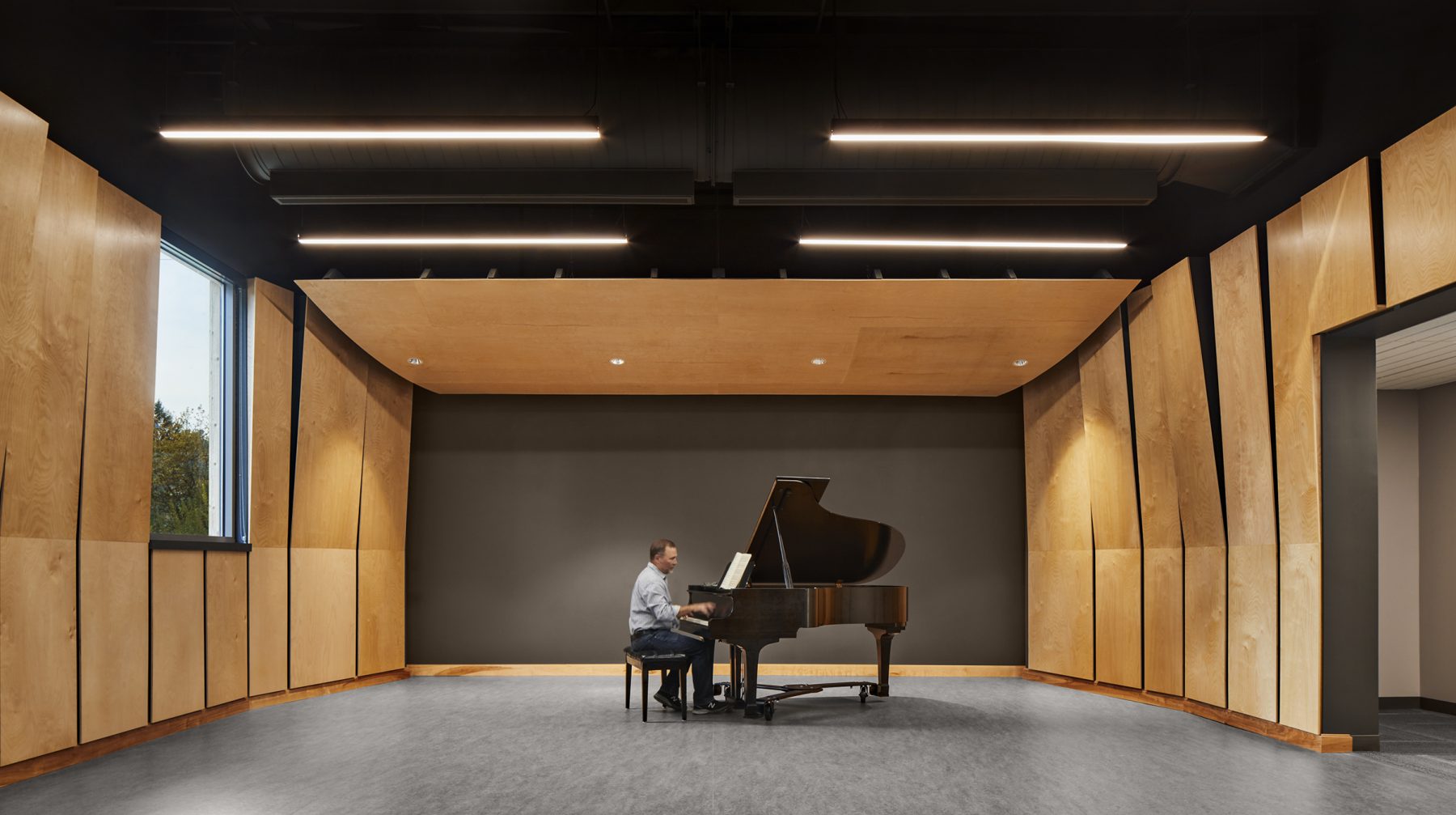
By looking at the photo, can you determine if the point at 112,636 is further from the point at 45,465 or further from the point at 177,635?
the point at 45,465

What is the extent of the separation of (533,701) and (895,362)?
407 centimetres

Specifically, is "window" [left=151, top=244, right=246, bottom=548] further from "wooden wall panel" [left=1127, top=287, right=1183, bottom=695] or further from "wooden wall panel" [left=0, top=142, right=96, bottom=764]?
"wooden wall panel" [left=1127, top=287, right=1183, bottom=695]

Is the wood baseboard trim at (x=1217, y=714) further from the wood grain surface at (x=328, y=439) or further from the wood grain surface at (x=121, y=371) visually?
the wood grain surface at (x=121, y=371)

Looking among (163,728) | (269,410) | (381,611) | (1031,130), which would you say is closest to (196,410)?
(269,410)

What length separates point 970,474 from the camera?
966 centimetres

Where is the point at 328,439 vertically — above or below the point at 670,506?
above

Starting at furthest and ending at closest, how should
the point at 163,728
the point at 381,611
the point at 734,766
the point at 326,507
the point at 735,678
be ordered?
the point at 381,611, the point at 326,507, the point at 735,678, the point at 163,728, the point at 734,766

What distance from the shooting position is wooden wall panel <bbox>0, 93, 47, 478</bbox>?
15.2ft

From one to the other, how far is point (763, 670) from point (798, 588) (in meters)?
3.01

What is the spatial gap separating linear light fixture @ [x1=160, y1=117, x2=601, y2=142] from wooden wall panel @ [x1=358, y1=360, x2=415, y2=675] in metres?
4.23

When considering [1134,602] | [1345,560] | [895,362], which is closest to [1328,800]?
[1345,560]

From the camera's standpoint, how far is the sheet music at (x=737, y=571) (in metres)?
6.70

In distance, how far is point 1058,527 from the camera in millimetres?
8906

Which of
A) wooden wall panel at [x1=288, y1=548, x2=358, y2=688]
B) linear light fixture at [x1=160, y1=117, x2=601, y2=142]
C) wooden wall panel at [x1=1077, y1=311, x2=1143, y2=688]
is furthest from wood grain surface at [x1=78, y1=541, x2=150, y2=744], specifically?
wooden wall panel at [x1=1077, y1=311, x2=1143, y2=688]
